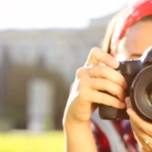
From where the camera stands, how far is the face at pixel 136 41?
95 cm

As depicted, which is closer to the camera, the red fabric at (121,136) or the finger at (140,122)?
the finger at (140,122)

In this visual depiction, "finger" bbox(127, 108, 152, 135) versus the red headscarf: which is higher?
the red headscarf

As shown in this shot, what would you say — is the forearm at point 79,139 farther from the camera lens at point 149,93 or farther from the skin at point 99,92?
the camera lens at point 149,93

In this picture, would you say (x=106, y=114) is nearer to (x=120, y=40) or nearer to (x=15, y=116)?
(x=120, y=40)

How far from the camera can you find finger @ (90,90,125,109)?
0.94 meters

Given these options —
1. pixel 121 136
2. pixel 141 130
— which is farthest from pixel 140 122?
pixel 121 136

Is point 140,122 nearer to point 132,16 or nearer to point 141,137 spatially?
point 141,137

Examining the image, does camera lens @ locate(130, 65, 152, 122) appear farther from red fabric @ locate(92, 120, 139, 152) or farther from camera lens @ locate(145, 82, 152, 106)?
red fabric @ locate(92, 120, 139, 152)

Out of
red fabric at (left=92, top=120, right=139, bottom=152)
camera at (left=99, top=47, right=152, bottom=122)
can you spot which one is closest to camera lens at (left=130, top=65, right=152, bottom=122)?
camera at (left=99, top=47, right=152, bottom=122)

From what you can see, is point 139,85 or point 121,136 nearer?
point 139,85

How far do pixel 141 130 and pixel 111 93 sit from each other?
65 millimetres

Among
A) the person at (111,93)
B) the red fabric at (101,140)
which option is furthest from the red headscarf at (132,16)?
the red fabric at (101,140)

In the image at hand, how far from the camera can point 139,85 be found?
920 millimetres

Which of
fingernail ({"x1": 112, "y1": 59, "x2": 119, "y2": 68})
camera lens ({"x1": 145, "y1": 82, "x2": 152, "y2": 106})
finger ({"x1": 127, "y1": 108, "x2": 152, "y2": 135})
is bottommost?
finger ({"x1": 127, "y1": 108, "x2": 152, "y2": 135})
